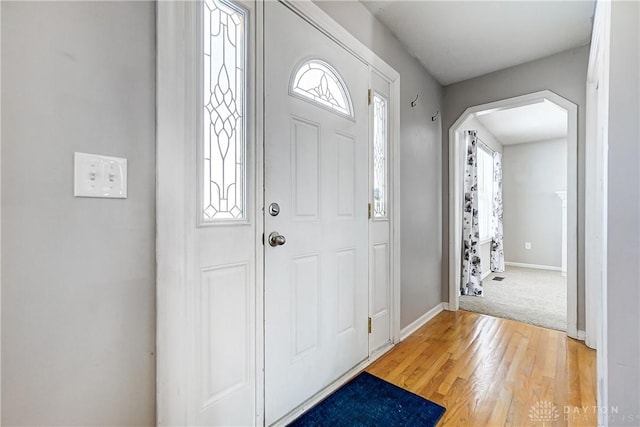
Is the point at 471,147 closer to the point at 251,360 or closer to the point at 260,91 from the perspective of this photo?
the point at 260,91

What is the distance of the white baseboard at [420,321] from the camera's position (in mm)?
2414

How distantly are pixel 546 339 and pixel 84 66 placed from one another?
327 centimetres

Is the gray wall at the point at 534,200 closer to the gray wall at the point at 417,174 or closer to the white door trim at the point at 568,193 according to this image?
the white door trim at the point at 568,193

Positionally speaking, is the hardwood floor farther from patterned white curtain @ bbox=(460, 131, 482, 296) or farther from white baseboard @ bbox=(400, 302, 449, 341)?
patterned white curtain @ bbox=(460, 131, 482, 296)

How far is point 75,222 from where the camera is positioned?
84 cm

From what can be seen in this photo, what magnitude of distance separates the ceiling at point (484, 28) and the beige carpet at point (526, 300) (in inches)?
94.5

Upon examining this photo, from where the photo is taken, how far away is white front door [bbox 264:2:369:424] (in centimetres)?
138

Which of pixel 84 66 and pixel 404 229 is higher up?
pixel 84 66

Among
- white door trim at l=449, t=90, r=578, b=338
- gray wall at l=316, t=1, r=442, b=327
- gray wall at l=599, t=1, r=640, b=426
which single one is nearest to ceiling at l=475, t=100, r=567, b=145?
white door trim at l=449, t=90, r=578, b=338

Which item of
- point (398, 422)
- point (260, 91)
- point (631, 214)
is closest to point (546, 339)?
point (398, 422)

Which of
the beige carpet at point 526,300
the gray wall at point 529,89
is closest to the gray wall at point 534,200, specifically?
the beige carpet at point 526,300

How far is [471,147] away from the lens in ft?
11.9

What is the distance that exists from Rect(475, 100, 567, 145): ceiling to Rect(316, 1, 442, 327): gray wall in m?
1.07

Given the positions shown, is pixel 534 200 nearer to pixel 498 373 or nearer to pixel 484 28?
pixel 484 28
